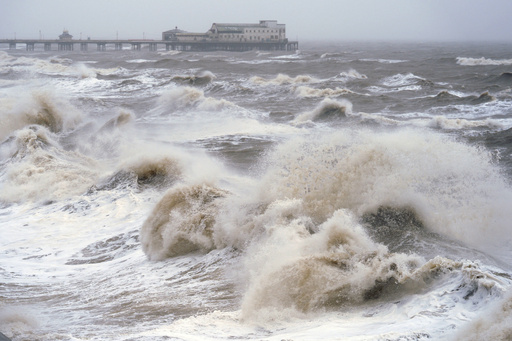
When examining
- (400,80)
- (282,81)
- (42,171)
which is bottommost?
(42,171)

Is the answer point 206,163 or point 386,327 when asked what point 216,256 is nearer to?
point 386,327

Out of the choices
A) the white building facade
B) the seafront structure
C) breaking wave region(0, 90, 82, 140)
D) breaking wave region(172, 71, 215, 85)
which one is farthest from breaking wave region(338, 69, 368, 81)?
the white building facade

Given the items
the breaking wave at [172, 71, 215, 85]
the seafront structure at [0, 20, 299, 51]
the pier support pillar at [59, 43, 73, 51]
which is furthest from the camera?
the pier support pillar at [59, 43, 73, 51]

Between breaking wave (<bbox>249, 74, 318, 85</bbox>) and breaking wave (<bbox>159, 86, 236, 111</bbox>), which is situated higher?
breaking wave (<bbox>249, 74, 318, 85</bbox>)

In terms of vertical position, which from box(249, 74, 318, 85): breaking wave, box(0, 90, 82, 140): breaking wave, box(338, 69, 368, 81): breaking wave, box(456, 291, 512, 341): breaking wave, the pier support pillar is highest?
the pier support pillar

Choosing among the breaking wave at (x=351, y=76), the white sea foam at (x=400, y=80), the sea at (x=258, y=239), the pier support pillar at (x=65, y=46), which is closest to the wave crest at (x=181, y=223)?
the sea at (x=258, y=239)

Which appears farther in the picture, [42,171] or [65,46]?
[65,46]

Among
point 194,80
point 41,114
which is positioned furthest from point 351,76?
point 41,114

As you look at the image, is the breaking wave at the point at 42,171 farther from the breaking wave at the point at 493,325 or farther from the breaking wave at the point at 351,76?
the breaking wave at the point at 351,76

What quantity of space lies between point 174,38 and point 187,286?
82.0 metres

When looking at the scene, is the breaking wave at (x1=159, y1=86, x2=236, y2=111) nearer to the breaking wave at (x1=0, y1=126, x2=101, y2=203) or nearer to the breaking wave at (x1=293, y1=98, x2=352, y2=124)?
the breaking wave at (x1=293, y1=98, x2=352, y2=124)

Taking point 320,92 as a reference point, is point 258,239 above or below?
below

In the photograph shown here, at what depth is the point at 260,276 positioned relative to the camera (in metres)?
5.56

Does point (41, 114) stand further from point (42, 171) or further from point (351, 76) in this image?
point (351, 76)
